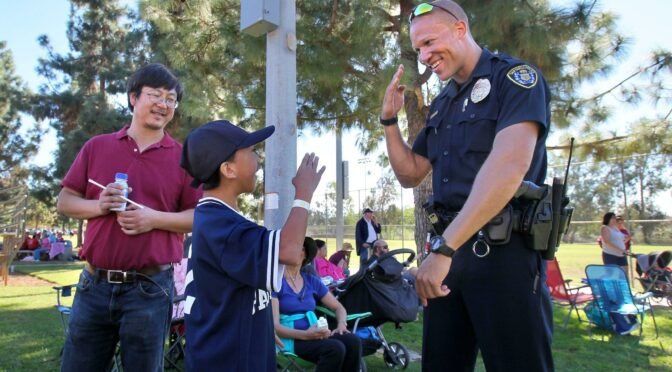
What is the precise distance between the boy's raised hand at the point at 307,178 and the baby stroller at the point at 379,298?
2772 mm

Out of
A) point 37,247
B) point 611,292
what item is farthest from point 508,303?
point 37,247

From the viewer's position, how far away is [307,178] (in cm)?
198

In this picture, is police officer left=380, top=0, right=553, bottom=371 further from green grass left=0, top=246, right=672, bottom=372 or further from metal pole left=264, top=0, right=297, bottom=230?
green grass left=0, top=246, right=672, bottom=372

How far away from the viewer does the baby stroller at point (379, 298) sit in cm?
473

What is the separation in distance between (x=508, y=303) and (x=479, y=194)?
0.39 meters

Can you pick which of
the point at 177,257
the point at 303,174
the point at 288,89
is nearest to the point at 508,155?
the point at 303,174

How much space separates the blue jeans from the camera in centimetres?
223

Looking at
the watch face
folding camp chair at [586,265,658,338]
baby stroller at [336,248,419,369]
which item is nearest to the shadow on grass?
baby stroller at [336,248,419,369]

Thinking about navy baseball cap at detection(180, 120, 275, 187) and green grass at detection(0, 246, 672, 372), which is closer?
navy baseball cap at detection(180, 120, 275, 187)

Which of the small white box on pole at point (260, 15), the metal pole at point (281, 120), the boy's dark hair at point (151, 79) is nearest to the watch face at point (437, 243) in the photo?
the boy's dark hair at point (151, 79)

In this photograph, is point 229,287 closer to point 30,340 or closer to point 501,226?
point 501,226

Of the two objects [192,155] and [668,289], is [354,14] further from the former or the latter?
[668,289]

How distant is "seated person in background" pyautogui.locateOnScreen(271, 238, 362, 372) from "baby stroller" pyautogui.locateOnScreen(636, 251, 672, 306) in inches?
287

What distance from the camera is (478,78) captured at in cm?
186
